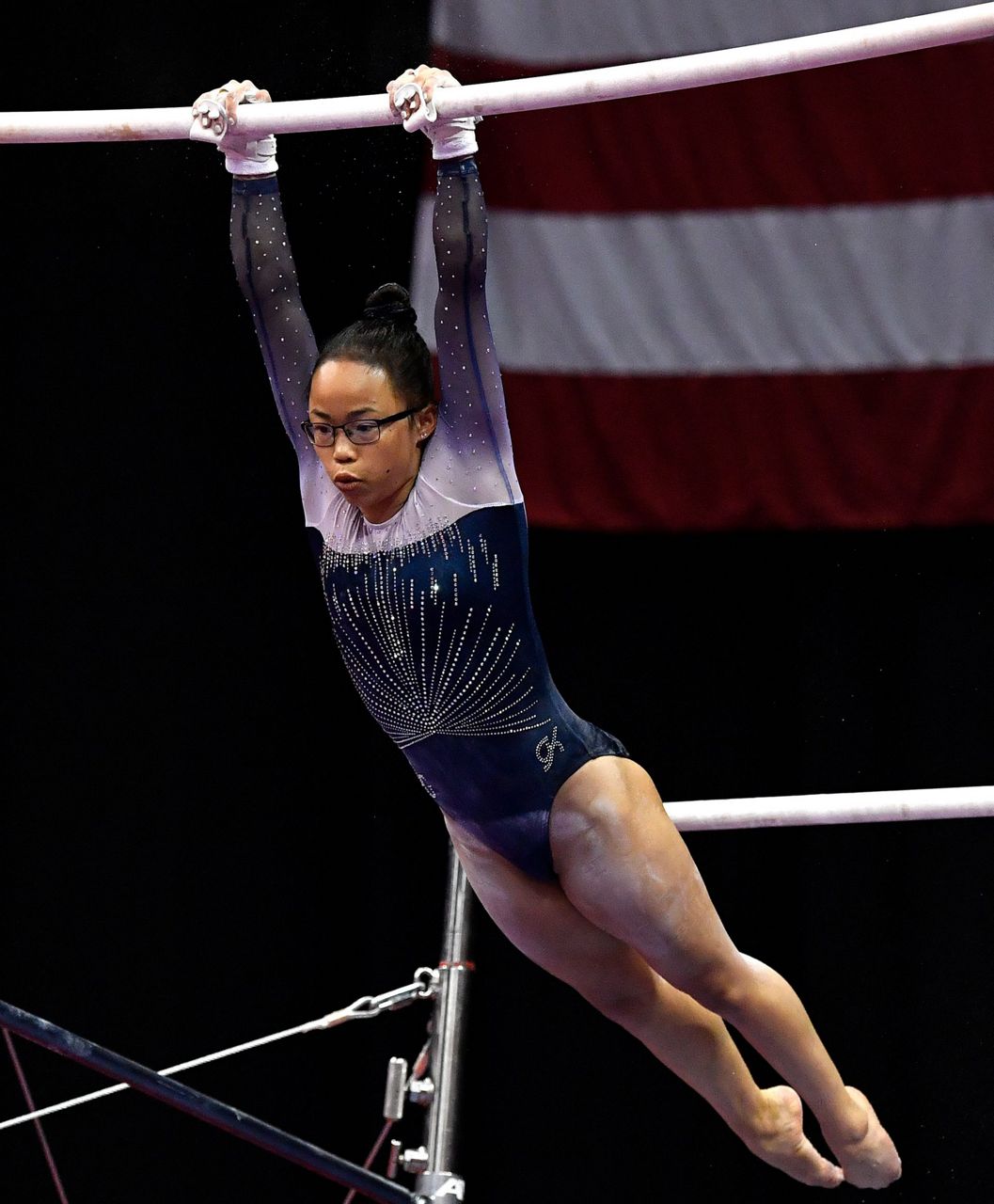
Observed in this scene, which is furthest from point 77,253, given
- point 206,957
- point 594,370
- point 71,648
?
point 206,957

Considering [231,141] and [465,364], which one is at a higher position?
[231,141]

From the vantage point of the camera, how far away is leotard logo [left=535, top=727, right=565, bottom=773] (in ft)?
7.16

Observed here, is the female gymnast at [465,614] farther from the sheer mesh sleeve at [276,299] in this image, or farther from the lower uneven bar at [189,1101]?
the lower uneven bar at [189,1101]

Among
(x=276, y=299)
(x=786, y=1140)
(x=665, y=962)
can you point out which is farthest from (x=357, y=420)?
(x=786, y=1140)

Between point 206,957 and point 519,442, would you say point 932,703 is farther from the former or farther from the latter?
point 206,957

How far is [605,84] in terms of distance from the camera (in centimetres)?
201

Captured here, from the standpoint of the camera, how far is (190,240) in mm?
3646

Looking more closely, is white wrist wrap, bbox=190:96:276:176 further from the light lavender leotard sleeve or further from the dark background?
the dark background

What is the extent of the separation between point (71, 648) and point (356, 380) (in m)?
1.75

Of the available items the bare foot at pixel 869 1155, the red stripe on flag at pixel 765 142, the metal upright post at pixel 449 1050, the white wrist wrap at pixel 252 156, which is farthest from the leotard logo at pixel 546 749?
the red stripe on flag at pixel 765 142

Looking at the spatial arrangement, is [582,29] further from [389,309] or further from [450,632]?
[450,632]

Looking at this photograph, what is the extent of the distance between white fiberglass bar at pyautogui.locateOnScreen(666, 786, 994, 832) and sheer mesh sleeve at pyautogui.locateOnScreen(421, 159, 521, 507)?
0.61m

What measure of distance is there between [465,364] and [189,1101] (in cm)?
100

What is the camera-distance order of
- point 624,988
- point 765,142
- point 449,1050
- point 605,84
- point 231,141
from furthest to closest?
point 765,142 → point 449,1050 → point 624,988 → point 231,141 → point 605,84
